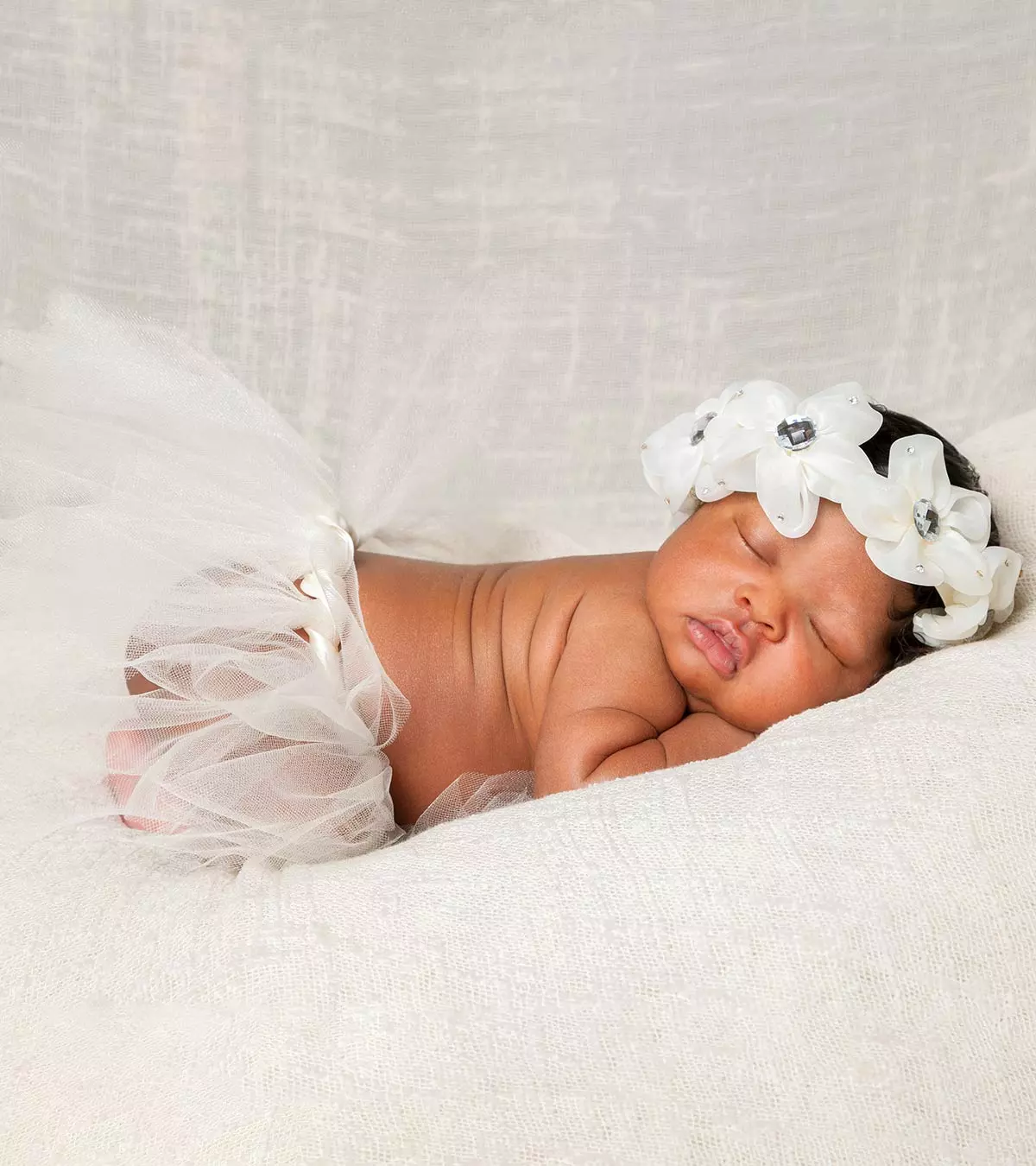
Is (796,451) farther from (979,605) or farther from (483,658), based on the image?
(483,658)

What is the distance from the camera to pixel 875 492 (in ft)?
3.93

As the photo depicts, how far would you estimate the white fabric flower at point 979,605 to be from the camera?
1170mm

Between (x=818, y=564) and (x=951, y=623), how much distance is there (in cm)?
14

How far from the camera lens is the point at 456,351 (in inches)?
59.7

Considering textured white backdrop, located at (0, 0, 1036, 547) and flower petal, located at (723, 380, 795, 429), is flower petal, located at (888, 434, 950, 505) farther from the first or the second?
textured white backdrop, located at (0, 0, 1036, 547)

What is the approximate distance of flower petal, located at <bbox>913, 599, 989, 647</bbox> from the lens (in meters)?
1.17

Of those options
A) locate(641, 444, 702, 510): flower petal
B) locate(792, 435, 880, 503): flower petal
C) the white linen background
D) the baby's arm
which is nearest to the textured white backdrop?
the white linen background

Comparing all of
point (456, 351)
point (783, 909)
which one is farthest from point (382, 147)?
point (783, 909)

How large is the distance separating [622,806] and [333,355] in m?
1.20

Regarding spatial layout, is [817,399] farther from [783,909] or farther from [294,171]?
[294,171]

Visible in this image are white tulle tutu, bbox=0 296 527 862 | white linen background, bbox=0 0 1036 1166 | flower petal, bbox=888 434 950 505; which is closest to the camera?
white tulle tutu, bbox=0 296 527 862

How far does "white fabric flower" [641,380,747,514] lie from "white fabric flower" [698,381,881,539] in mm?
21

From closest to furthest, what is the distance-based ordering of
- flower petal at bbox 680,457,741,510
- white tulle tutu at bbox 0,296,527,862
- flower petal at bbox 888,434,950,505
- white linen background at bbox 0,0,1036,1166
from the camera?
white tulle tutu at bbox 0,296,527,862 < flower petal at bbox 888,434,950,505 < flower petal at bbox 680,457,741,510 < white linen background at bbox 0,0,1036,1166

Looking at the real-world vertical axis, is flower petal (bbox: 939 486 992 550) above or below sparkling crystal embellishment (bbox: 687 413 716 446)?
below
